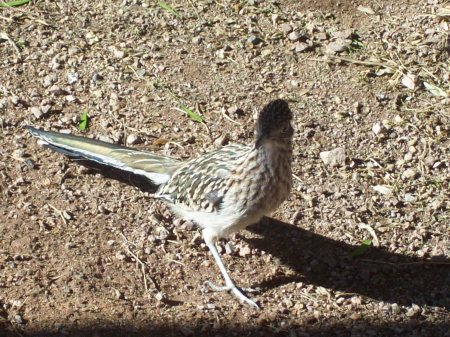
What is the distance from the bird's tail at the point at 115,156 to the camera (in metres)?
7.00

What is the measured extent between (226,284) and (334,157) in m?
1.65

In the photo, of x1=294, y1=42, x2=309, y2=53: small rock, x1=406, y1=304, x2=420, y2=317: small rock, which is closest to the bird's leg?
x1=406, y1=304, x2=420, y2=317: small rock

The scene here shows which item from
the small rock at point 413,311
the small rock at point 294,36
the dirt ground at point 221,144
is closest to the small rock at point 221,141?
the dirt ground at point 221,144

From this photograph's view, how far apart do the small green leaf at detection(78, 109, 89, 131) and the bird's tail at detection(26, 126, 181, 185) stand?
46 centimetres

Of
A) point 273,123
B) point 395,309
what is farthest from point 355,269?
point 273,123

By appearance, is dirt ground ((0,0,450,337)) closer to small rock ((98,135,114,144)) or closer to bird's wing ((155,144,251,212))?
small rock ((98,135,114,144))

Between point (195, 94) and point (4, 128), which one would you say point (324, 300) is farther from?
point (4, 128)

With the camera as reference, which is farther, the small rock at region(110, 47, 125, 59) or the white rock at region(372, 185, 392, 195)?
the small rock at region(110, 47, 125, 59)

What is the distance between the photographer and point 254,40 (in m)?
8.42

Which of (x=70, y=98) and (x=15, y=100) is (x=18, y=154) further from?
(x=70, y=98)

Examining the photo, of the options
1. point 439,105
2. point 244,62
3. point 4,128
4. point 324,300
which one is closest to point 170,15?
point 244,62

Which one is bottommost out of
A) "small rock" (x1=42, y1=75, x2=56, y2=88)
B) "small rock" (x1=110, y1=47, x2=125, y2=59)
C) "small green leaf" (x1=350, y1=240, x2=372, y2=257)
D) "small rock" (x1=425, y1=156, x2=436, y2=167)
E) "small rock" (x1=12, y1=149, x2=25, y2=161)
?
"small green leaf" (x1=350, y1=240, x2=372, y2=257)

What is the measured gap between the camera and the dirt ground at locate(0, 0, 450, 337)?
248 inches

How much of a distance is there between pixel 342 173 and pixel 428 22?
2.25 meters
